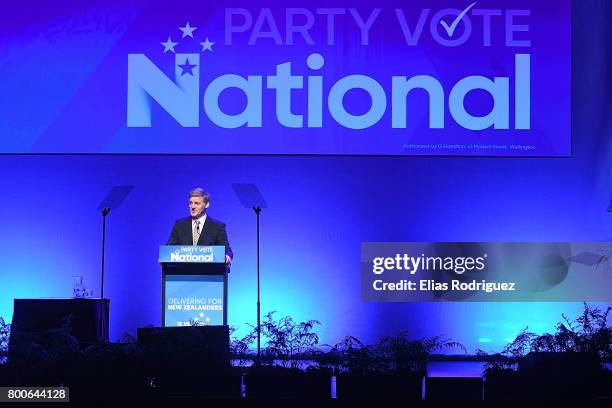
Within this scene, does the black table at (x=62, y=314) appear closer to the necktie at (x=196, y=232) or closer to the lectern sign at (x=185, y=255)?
the lectern sign at (x=185, y=255)

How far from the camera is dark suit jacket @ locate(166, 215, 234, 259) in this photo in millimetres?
6961

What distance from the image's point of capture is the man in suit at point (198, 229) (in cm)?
697

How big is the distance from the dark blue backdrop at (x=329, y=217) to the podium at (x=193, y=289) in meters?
1.60

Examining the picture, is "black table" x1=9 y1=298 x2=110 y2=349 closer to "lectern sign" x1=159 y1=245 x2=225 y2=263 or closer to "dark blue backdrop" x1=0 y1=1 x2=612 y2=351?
"lectern sign" x1=159 y1=245 x2=225 y2=263

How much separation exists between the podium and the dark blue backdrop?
1.60 metres

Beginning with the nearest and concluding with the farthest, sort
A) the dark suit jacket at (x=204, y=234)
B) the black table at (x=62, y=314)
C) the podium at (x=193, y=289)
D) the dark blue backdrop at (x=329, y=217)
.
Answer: the black table at (x=62, y=314)
the podium at (x=193, y=289)
the dark suit jacket at (x=204, y=234)
the dark blue backdrop at (x=329, y=217)

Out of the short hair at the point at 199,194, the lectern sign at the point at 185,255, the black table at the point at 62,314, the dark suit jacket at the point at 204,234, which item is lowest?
the black table at the point at 62,314

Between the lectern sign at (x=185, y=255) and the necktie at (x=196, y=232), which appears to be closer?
the lectern sign at (x=185, y=255)

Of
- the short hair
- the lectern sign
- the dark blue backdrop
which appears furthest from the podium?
the dark blue backdrop

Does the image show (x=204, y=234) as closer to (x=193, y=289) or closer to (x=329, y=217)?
(x=193, y=289)

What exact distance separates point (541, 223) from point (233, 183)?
3087mm

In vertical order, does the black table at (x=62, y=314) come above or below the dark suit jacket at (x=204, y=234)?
below

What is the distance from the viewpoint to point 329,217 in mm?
7980

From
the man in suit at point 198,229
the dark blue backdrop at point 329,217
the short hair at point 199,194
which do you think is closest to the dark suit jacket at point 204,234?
the man in suit at point 198,229
